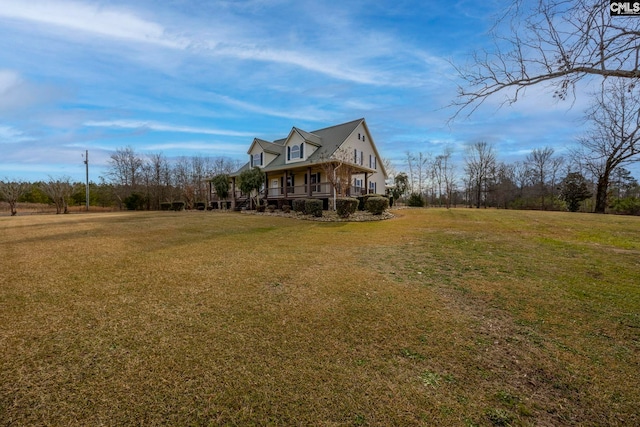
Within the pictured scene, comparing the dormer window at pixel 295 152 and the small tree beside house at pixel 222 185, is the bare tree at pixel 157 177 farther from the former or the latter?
the dormer window at pixel 295 152

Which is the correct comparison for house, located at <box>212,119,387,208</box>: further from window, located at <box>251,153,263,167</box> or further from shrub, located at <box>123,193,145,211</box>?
shrub, located at <box>123,193,145,211</box>

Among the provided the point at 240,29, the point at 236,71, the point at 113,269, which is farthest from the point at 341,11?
the point at 113,269

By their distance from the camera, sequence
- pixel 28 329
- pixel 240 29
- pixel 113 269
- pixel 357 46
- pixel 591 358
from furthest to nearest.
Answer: pixel 240 29 < pixel 357 46 < pixel 113 269 < pixel 28 329 < pixel 591 358

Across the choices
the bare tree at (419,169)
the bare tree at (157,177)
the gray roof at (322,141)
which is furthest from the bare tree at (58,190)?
the bare tree at (419,169)

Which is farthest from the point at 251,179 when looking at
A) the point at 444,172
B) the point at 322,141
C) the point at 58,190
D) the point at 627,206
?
the point at 444,172

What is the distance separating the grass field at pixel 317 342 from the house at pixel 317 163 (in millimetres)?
14843

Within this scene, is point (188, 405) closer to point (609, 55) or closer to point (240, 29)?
point (609, 55)

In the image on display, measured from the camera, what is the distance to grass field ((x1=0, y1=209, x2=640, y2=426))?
6.84 ft

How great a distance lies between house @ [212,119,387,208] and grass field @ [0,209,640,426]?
14.8m

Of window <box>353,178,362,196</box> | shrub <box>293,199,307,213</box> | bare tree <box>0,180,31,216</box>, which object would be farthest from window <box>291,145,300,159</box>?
bare tree <box>0,180,31,216</box>

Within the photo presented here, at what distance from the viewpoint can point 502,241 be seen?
8.87m

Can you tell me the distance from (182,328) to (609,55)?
6.95 meters

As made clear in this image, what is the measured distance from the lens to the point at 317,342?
9.81ft

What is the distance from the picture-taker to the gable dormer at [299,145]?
23.5m
